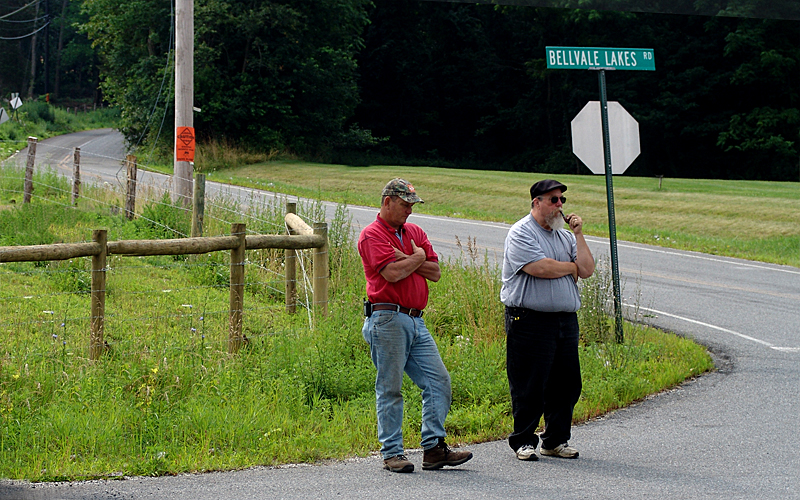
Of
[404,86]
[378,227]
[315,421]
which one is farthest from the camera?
[404,86]

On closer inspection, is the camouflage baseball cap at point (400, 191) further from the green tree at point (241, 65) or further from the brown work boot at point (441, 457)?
the green tree at point (241, 65)

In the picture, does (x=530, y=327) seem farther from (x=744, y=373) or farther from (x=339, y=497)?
(x=744, y=373)

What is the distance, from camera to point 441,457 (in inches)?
234

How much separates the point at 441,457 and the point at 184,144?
1081 centimetres

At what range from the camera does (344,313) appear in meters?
A: 9.16

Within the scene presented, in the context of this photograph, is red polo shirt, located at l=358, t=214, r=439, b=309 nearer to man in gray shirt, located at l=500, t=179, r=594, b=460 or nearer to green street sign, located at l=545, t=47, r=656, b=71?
man in gray shirt, located at l=500, t=179, r=594, b=460

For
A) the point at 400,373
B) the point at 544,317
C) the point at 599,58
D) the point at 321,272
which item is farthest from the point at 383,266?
the point at 599,58

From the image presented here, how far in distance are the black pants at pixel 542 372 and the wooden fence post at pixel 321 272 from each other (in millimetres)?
3152

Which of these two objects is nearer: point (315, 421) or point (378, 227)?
point (378, 227)

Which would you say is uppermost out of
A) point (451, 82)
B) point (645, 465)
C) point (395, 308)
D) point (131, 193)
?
point (451, 82)

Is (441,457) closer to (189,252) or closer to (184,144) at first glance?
(189,252)

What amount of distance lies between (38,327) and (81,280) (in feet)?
6.87

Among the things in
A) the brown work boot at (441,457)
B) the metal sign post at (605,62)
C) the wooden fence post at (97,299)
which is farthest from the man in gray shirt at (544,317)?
the wooden fence post at (97,299)

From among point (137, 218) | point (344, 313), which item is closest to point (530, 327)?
point (344, 313)
